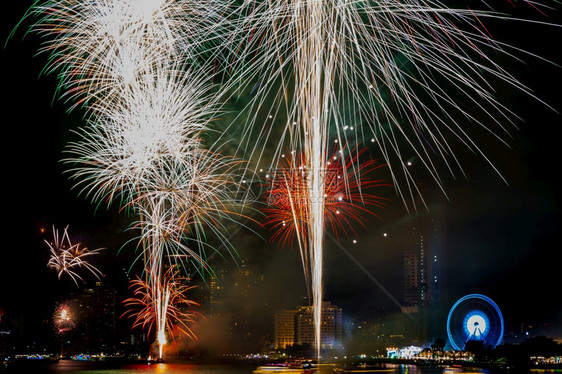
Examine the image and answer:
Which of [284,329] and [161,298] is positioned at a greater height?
[161,298]

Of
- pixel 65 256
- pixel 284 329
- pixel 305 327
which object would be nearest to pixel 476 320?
pixel 284 329

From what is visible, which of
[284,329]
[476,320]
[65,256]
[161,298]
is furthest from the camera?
[284,329]

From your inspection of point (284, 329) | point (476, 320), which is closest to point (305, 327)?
point (284, 329)

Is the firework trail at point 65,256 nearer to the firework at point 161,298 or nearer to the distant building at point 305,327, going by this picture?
the firework at point 161,298

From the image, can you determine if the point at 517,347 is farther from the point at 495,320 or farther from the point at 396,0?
the point at 396,0

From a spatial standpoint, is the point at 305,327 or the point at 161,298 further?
the point at 305,327

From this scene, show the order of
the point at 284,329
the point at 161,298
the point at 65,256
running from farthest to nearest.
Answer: the point at 284,329 < the point at 161,298 < the point at 65,256

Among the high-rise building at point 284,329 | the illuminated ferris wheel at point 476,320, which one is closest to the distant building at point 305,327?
the high-rise building at point 284,329

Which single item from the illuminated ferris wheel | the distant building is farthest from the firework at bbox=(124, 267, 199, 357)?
the distant building

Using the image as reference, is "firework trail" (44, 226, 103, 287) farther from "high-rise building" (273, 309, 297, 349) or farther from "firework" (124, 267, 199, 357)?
"high-rise building" (273, 309, 297, 349)

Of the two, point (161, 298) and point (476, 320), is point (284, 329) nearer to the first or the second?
point (476, 320)
